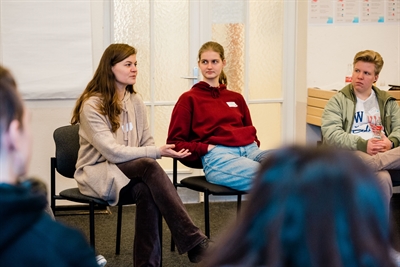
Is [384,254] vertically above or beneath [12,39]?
beneath

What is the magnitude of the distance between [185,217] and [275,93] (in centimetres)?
208

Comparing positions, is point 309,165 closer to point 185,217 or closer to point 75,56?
point 185,217

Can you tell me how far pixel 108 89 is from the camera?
3.46 m

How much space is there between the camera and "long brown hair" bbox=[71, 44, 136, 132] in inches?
134

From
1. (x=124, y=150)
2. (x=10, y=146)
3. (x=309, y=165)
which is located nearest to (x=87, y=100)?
(x=124, y=150)

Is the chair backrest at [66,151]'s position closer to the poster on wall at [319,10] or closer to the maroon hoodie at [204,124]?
the maroon hoodie at [204,124]

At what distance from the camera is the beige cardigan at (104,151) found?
3.27 meters

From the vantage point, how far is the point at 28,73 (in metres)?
4.44

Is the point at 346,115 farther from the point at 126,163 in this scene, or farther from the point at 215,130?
the point at 126,163

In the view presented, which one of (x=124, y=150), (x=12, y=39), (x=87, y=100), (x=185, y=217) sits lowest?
(x=185, y=217)

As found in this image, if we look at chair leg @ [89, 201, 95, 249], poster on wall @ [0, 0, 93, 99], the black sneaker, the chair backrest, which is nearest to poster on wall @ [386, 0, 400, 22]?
poster on wall @ [0, 0, 93, 99]

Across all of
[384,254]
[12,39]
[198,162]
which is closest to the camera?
[384,254]

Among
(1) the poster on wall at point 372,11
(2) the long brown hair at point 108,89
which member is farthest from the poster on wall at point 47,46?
(1) the poster on wall at point 372,11

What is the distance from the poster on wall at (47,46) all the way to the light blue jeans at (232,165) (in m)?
1.42
